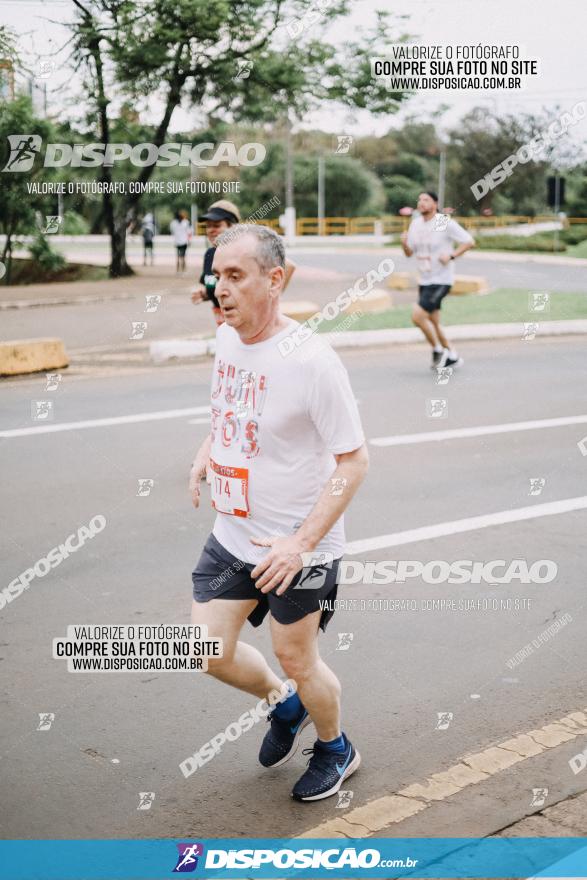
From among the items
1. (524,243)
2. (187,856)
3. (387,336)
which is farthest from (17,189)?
(187,856)

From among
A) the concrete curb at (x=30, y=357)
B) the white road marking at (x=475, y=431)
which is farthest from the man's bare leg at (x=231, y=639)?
the concrete curb at (x=30, y=357)

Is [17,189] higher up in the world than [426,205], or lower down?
higher up

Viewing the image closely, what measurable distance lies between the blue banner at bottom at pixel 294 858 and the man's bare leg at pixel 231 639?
56 centimetres

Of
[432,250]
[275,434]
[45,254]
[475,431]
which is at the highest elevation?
[45,254]

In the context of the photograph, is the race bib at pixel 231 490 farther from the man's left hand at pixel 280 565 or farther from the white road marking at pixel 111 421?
the white road marking at pixel 111 421

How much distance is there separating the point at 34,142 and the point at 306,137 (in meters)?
25.1

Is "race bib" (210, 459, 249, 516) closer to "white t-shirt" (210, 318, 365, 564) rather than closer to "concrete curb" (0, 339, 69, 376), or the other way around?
"white t-shirt" (210, 318, 365, 564)

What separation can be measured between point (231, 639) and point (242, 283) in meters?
1.20

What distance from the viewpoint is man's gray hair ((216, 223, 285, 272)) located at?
3.46 meters

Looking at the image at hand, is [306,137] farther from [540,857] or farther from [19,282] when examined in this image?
[540,857]

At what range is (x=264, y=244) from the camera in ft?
11.4

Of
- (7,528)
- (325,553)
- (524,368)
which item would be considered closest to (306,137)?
(524,368)

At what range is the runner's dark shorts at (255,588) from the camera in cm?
354

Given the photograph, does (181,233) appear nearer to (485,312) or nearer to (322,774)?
(485,312)
